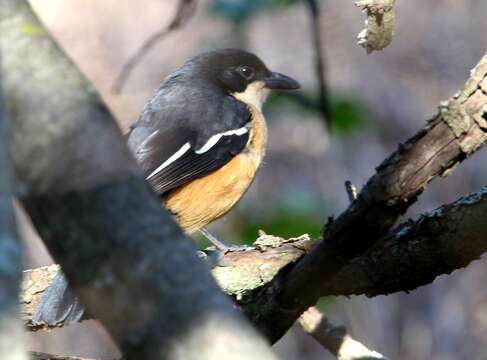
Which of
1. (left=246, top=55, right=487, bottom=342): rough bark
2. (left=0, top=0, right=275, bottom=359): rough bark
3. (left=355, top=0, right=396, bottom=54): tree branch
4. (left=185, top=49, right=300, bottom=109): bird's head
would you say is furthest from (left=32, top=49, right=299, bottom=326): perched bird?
(left=0, top=0, right=275, bottom=359): rough bark

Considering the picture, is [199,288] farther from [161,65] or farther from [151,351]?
[161,65]

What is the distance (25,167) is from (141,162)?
3.57 m

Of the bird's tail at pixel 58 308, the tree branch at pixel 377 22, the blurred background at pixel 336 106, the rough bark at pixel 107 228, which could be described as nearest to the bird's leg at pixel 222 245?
the blurred background at pixel 336 106

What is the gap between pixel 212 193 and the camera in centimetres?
576

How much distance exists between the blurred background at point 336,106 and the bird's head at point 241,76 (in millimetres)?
135

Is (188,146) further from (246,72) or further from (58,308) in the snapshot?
(58,308)

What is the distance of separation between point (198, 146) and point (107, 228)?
12.9 feet

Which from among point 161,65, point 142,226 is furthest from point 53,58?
Result: point 161,65

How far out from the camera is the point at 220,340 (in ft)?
5.80

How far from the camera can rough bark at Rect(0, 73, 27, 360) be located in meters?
1.58

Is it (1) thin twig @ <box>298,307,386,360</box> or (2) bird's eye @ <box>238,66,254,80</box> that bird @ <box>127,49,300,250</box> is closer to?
(2) bird's eye @ <box>238,66,254,80</box>

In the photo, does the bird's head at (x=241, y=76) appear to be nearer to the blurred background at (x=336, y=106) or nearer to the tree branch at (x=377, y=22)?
the blurred background at (x=336, y=106)

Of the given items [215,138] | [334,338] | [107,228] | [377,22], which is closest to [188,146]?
[215,138]

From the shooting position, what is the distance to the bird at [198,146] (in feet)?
18.4
